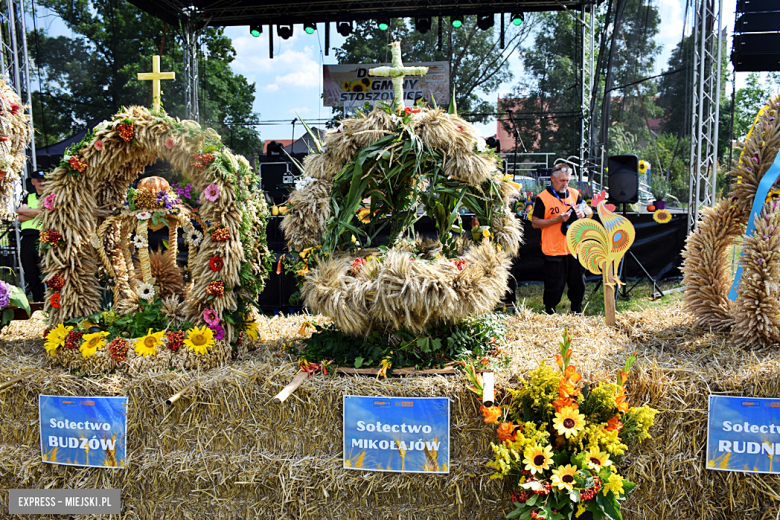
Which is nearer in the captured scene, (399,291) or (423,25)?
(399,291)

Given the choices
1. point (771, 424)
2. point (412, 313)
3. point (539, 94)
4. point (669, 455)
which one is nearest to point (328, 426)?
point (412, 313)

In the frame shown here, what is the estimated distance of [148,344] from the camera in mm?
2607

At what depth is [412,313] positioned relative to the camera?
7.48ft

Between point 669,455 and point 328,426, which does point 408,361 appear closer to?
point 328,426

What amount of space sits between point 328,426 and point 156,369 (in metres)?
0.93

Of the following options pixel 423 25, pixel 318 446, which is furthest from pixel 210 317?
pixel 423 25

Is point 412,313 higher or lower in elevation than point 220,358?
higher

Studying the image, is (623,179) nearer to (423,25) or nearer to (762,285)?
(762,285)

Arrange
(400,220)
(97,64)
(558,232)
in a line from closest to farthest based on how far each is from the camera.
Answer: (400,220) < (558,232) < (97,64)

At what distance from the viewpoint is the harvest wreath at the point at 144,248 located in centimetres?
264

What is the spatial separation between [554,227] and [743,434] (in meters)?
2.55

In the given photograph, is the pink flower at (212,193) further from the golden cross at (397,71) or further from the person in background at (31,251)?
the person in background at (31,251)

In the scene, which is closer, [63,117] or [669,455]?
[669,455]

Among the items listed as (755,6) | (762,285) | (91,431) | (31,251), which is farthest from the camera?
(755,6)
